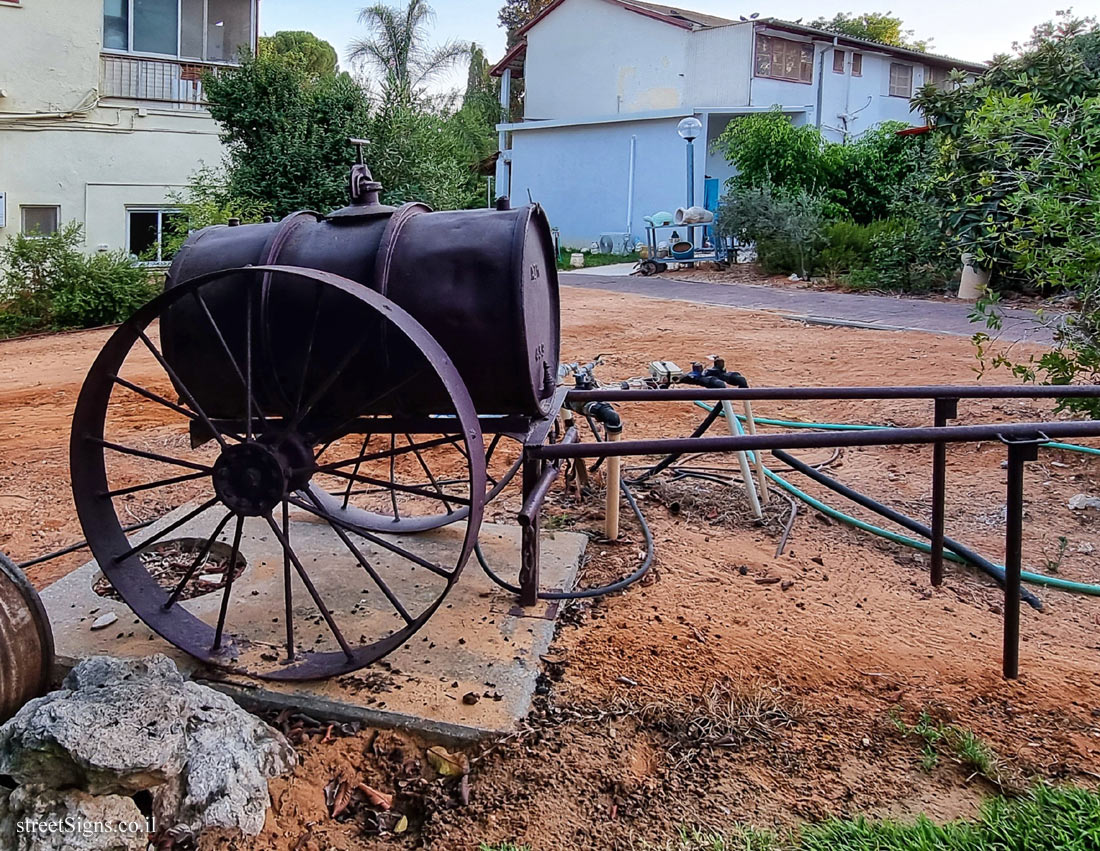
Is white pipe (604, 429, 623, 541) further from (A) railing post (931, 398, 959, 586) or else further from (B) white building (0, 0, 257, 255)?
(B) white building (0, 0, 257, 255)

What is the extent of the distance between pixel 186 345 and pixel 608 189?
23.6m

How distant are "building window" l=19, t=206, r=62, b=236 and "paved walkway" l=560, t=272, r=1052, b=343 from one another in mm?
8587

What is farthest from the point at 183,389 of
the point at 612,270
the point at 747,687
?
the point at 612,270

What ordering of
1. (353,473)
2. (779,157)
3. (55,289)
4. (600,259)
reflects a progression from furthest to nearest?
(600,259) < (779,157) < (55,289) < (353,473)

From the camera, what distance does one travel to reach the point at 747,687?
121 inches

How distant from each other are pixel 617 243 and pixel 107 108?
44.5ft

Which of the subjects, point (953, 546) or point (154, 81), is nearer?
point (953, 546)

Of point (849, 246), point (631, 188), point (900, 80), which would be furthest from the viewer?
point (900, 80)

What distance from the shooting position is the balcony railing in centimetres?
1498

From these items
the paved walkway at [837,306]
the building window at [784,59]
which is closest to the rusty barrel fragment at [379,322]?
the paved walkway at [837,306]

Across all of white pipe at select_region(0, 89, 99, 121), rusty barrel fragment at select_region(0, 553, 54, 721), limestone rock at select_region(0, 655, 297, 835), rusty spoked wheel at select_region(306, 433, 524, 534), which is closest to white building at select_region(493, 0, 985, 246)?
white pipe at select_region(0, 89, 99, 121)

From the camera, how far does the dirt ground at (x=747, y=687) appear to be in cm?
254

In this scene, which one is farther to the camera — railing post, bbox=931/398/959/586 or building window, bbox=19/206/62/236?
building window, bbox=19/206/62/236

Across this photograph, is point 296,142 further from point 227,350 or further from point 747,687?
point 747,687
